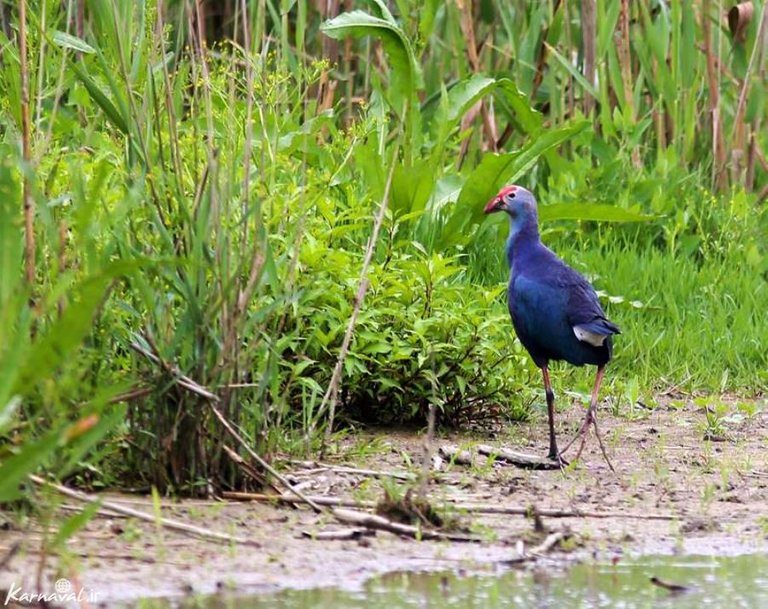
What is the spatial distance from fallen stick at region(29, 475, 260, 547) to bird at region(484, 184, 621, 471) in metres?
1.58

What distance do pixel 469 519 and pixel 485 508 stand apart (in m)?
0.08

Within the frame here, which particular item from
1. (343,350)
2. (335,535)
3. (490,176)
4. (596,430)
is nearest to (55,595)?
(335,535)

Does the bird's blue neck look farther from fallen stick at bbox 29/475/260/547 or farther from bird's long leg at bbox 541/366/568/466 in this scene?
fallen stick at bbox 29/475/260/547

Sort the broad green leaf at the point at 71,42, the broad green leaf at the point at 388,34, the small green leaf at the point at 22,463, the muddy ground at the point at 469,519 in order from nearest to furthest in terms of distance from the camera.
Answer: the small green leaf at the point at 22,463
the muddy ground at the point at 469,519
the broad green leaf at the point at 71,42
the broad green leaf at the point at 388,34

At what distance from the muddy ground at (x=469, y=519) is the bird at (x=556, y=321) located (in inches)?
10.5

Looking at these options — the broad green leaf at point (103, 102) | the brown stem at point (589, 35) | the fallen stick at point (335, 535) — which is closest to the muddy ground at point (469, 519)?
the fallen stick at point (335, 535)

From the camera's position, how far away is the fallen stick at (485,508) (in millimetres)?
4180

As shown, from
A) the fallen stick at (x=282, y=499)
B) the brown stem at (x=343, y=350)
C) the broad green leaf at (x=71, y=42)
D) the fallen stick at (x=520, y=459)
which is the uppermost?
the broad green leaf at (x=71, y=42)

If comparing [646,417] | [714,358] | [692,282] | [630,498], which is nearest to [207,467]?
[630,498]

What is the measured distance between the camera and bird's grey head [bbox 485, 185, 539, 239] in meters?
5.66

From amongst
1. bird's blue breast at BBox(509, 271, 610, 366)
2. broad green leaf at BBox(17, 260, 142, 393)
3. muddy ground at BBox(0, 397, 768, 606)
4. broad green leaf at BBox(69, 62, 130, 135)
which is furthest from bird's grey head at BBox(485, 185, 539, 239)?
broad green leaf at BBox(17, 260, 142, 393)

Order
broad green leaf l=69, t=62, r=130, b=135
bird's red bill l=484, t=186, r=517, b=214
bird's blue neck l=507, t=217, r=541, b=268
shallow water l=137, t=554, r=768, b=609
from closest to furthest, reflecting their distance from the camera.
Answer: shallow water l=137, t=554, r=768, b=609 → broad green leaf l=69, t=62, r=130, b=135 → bird's blue neck l=507, t=217, r=541, b=268 → bird's red bill l=484, t=186, r=517, b=214

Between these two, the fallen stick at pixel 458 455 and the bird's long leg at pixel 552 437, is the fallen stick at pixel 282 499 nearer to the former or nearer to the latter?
the fallen stick at pixel 458 455

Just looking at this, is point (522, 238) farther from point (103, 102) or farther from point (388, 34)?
point (103, 102)
